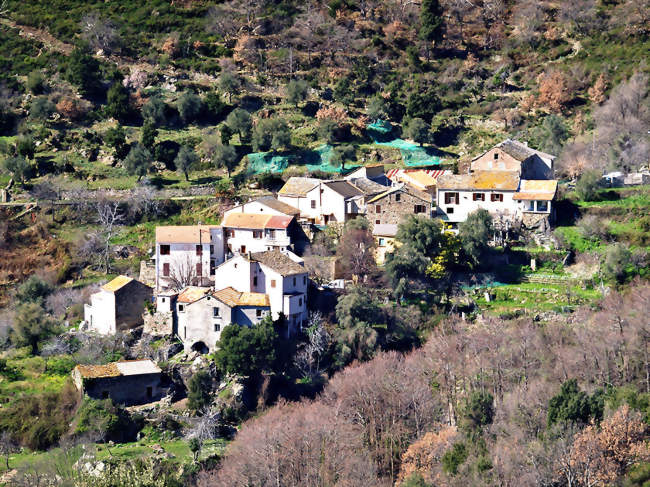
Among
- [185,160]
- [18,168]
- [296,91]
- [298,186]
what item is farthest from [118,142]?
[298,186]

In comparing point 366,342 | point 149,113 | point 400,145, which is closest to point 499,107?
point 400,145

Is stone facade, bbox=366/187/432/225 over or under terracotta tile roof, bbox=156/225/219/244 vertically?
over

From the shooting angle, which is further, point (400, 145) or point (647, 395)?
point (400, 145)

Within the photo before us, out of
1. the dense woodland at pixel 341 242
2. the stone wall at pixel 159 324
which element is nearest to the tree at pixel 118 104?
the dense woodland at pixel 341 242

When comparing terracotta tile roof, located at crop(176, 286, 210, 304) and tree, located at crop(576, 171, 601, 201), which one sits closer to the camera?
terracotta tile roof, located at crop(176, 286, 210, 304)

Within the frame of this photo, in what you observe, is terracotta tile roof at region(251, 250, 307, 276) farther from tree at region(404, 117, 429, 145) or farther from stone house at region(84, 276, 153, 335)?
tree at region(404, 117, 429, 145)

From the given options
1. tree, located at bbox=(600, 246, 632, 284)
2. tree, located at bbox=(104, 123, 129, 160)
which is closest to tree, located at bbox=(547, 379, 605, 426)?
tree, located at bbox=(600, 246, 632, 284)

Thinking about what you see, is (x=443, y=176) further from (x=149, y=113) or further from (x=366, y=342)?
(x=149, y=113)

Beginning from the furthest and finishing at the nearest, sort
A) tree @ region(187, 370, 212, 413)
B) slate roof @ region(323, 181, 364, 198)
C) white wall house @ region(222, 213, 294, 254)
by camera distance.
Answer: slate roof @ region(323, 181, 364, 198) < white wall house @ region(222, 213, 294, 254) < tree @ region(187, 370, 212, 413)
